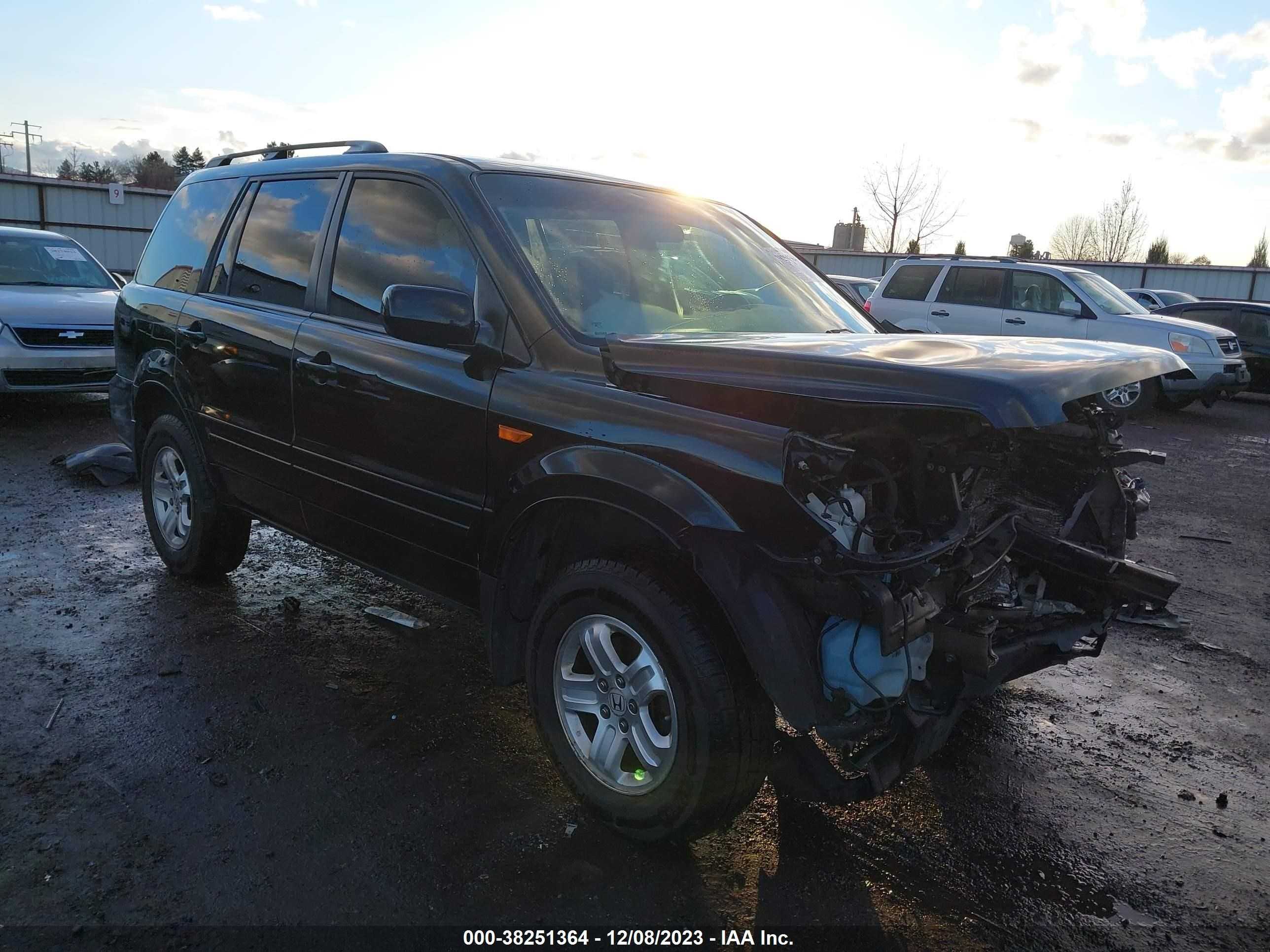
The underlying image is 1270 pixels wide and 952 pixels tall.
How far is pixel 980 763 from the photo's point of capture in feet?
11.0

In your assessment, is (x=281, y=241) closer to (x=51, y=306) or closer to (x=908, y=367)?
(x=908, y=367)

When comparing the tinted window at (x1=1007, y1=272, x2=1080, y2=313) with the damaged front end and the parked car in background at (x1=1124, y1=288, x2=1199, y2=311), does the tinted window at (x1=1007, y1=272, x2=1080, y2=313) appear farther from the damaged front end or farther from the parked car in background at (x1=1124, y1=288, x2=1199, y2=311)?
the parked car in background at (x1=1124, y1=288, x2=1199, y2=311)

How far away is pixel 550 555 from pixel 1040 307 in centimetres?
1129

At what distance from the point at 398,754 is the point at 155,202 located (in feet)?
98.6

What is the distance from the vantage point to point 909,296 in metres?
13.6

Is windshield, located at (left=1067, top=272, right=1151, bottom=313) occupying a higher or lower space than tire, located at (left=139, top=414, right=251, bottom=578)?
higher

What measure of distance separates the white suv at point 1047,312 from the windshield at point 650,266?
846cm

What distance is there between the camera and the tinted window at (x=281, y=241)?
385 centimetres

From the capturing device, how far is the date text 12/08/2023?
240 centimetres

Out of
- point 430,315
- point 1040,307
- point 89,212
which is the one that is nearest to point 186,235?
point 430,315

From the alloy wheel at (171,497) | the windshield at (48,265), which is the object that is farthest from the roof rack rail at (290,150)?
the windshield at (48,265)

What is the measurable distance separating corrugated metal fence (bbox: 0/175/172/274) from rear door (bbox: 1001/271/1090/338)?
73.3 ft

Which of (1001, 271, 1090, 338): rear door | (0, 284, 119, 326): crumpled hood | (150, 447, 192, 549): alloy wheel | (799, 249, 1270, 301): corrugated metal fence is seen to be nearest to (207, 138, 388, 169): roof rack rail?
(150, 447, 192, 549): alloy wheel

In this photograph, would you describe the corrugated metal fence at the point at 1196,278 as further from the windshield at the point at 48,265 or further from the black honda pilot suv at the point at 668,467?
the black honda pilot suv at the point at 668,467
